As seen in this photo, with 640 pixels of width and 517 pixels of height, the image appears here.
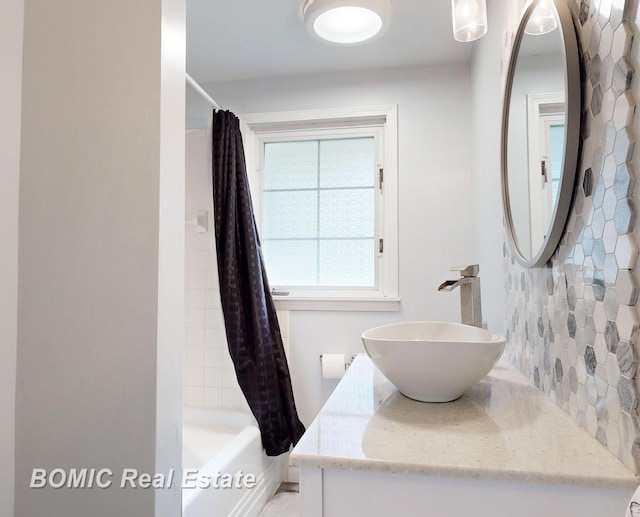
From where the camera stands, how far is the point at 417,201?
92.0 inches

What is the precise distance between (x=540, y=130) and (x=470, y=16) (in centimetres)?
46

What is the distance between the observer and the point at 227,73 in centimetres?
247

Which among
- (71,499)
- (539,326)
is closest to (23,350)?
(71,499)

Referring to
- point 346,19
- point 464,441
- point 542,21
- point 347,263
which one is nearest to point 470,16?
point 542,21

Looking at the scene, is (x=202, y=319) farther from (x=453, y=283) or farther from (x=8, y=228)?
(x=453, y=283)

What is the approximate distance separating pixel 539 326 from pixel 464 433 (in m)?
0.43

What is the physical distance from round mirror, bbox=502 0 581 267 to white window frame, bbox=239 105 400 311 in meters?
1.05

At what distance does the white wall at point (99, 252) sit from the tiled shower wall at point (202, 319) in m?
1.22

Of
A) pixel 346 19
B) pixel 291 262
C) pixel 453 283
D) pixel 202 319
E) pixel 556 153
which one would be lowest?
pixel 202 319

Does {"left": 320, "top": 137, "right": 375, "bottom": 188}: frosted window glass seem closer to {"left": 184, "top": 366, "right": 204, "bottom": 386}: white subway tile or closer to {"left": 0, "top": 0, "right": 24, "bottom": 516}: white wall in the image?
{"left": 184, "top": 366, "right": 204, "bottom": 386}: white subway tile

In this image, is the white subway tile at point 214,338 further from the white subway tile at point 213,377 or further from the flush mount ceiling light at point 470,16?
the flush mount ceiling light at point 470,16

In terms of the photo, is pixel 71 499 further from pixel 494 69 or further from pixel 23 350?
pixel 494 69

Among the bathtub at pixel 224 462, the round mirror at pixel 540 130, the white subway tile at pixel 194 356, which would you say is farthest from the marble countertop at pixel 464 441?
the white subway tile at pixel 194 356

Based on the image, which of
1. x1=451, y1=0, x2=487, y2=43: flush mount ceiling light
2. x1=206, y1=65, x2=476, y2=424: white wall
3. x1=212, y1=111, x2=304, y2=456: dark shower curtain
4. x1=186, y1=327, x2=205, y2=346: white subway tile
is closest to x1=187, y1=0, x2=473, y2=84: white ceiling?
x1=206, y1=65, x2=476, y2=424: white wall
